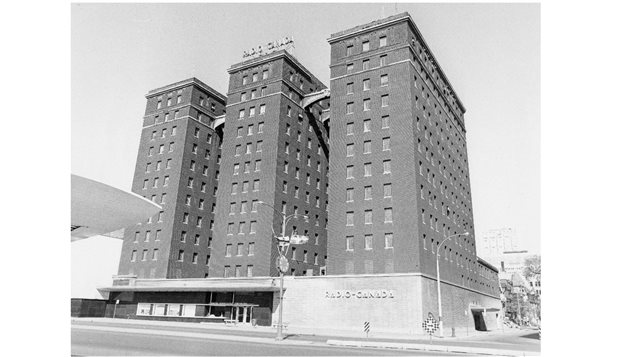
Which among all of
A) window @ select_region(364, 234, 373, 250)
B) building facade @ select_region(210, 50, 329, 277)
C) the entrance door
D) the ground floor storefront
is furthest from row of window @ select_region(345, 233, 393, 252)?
the entrance door

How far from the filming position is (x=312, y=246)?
2625 inches

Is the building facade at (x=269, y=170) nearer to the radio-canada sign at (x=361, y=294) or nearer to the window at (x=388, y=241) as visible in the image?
the radio-canada sign at (x=361, y=294)

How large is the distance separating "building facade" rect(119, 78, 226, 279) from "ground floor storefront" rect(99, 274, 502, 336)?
438 cm

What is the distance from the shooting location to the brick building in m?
48.7

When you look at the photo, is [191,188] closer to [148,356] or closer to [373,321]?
[373,321]

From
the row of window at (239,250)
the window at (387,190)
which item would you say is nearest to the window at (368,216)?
the window at (387,190)

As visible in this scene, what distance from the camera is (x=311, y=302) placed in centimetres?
5000

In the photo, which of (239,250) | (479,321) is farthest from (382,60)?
(479,321)

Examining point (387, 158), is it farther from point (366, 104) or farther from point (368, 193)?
point (366, 104)

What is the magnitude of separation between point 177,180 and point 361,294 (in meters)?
38.8

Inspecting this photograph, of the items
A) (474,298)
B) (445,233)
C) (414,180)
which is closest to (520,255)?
(474,298)

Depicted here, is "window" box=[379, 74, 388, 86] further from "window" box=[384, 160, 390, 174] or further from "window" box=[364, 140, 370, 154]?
"window" box=[384, 160, 390, 174]

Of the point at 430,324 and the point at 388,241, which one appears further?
the point at 388,241

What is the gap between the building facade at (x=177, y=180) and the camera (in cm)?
6831
